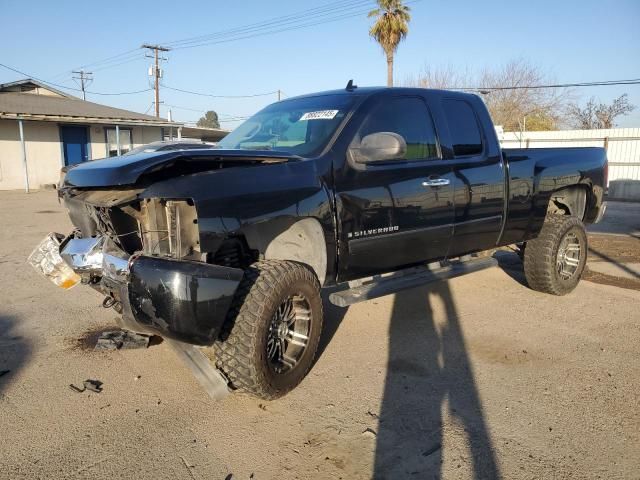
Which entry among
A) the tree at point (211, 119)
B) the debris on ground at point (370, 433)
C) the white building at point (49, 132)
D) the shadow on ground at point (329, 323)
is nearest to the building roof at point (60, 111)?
the white building at point (49, 132)

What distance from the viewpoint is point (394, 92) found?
14.3 feet

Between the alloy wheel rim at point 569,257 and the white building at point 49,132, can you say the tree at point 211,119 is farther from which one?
the alloy wheel rim at point 569,257

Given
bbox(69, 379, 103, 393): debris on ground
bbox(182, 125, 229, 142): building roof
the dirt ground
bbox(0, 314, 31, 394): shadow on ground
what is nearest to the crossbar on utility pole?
bbox(182, 125, 229, 142): building roof

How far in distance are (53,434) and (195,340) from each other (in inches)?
40.6

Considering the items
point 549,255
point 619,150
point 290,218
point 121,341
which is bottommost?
point 121,341

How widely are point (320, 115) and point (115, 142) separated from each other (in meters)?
23.4

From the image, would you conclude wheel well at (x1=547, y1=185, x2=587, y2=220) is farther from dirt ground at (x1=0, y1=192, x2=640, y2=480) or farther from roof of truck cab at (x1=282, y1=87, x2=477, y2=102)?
roof of truck cab at (x1=282, y1=87, x2=477, y2=102)

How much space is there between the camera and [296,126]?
4.24m

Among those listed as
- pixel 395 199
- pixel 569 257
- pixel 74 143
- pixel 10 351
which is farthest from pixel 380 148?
pixel 74 143

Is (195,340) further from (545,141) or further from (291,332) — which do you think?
(545,141)

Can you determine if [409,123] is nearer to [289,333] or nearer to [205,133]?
[289,333]

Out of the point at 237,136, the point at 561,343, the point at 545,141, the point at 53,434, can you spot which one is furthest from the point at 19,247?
the point at 545,141

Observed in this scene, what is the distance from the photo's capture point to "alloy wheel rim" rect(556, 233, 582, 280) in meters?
6.00

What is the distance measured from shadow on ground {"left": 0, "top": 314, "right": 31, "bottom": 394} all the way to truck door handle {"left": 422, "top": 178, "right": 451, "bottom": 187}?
3.50 metres
